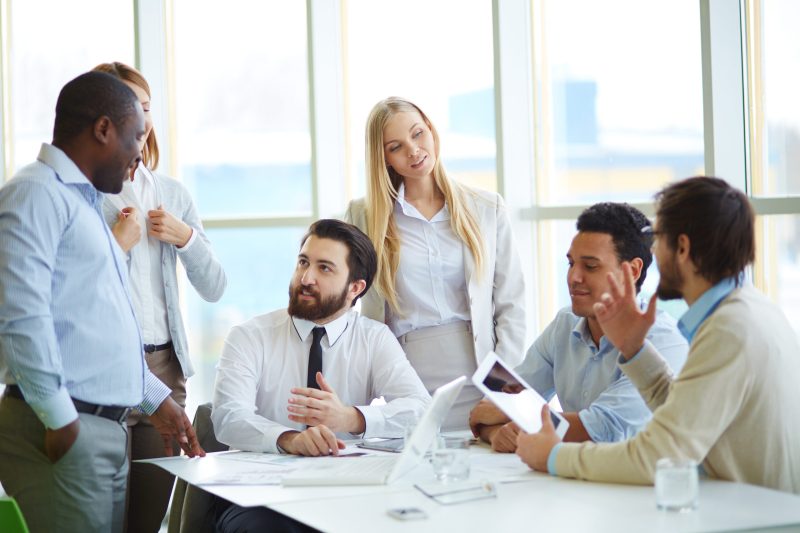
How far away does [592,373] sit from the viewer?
2.87 m

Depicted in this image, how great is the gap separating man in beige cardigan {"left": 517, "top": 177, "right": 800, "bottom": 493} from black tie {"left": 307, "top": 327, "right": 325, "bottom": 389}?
0.94 m

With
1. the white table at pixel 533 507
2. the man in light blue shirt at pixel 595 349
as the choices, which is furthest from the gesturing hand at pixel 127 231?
the man in light blue shirt at pixel 595 349

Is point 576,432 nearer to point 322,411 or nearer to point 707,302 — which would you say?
point 707,302

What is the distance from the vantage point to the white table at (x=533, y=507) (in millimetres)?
1879

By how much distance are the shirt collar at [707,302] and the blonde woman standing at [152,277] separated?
5.80 ft

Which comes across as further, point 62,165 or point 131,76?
point 131,76

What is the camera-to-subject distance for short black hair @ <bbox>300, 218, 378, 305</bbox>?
3.30 metres

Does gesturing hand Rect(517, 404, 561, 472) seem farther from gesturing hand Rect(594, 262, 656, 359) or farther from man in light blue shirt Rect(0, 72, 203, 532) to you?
man in light blue shirt Rect(0, 72, 203, 532)

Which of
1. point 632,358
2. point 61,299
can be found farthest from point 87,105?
point 632,358

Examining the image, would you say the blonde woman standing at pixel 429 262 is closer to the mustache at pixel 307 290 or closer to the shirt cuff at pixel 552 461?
the mustache at pixel 307 290

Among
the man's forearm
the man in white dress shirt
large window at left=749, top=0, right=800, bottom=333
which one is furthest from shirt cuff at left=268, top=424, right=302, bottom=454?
large window at left=749, top=0, right=800, bottom=333

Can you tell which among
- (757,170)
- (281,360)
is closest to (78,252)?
(281,360)

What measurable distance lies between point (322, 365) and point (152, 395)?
58cm

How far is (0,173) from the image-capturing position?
5785mm
